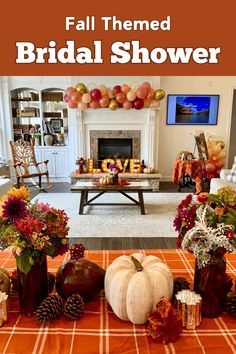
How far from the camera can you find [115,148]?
631 centimetres

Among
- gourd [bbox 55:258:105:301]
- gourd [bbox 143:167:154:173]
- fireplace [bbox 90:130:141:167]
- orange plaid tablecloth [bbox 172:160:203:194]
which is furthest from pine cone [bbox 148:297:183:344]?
fireplace [bbox 90:130:141:167]

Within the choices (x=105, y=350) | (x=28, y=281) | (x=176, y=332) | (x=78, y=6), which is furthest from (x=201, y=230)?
(x=78, y=6)

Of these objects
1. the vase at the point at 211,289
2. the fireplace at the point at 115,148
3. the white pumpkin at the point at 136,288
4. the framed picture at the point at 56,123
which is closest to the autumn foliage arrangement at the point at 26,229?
the white pumpkin at the point at 136,288

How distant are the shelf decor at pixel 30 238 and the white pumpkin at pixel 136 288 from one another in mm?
203

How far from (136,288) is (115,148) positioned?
552cm

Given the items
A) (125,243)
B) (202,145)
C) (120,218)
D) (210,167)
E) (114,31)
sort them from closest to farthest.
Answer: (114,31) → (125,243) → (120,218) → (210,167) → (202,145)

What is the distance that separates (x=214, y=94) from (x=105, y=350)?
6.23 metres

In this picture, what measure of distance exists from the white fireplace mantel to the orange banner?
298cm

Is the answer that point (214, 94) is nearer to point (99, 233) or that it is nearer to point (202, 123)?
point (202, 123)

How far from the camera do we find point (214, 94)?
20.4ft

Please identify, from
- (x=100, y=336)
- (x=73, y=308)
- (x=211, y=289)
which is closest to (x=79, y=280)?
(x=73, y=308)

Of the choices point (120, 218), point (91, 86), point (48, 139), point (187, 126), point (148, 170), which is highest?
point (91, 86)

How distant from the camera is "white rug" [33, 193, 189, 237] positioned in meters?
3.45

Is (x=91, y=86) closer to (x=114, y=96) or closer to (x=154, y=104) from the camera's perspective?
(x=114, y=96)
